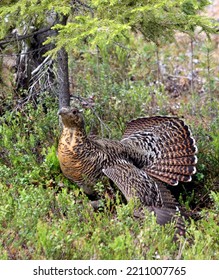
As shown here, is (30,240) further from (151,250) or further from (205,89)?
(205,89)

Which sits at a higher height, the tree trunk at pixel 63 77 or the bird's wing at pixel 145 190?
the tree trunk at pixel 63 77

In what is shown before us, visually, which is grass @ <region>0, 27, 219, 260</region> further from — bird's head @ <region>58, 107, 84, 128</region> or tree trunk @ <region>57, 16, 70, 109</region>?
bird's head @ <region>58, 107, 84, 128</region>

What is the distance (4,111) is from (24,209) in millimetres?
3365

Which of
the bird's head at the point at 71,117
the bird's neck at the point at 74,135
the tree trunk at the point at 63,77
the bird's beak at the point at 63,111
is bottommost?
the bird's neck at the point at 74,135

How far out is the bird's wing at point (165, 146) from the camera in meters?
7.00

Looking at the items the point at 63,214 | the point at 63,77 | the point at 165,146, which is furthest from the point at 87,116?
the point at 63,214

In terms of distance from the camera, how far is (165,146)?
7.28 meters

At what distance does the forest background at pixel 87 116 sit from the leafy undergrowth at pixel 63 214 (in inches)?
0.5

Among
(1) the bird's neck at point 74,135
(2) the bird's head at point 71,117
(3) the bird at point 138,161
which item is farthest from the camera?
(1) the bird's neck at point 74,135

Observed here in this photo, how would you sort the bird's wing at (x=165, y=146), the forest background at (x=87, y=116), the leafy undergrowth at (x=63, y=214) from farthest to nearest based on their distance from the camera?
the bird's wing at (x=165, y=146), the forest background at (x=87, y=116), the leafy undergrowth at (x=63, y=214)

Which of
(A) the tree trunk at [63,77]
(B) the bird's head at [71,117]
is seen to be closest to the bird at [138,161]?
(B) the bird's head at [71,117]

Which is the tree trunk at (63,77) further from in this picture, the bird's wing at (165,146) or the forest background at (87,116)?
the bird's wing at (165,146)

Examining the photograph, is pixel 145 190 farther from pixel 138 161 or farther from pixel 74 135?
pixel 74 135

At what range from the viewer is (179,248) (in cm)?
538
